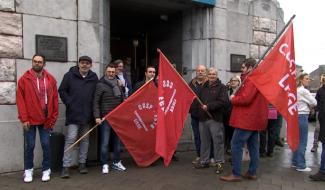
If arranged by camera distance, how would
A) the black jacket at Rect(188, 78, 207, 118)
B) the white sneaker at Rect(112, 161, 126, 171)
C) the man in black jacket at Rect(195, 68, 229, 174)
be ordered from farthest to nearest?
the black jacket at Rect(188, 78, 207, 118) < the white sneaker at Rect(112, 161, 126, 171) < the man in black jacket at Rect(195, 68, 229, 174)

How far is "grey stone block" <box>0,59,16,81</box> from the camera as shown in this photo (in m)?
6.75

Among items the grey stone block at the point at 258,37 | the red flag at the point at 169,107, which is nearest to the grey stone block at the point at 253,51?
the grey stone block at the point at 258,37

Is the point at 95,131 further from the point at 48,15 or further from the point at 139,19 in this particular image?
the point at 139,19

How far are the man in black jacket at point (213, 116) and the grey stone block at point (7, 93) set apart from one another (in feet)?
9.94

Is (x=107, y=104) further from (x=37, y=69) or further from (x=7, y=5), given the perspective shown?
(x=7, y=5)

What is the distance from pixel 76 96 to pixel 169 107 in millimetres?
1448

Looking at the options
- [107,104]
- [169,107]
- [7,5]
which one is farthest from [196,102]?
[7,5]

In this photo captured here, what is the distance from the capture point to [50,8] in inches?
284

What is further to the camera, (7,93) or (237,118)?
(7,93)

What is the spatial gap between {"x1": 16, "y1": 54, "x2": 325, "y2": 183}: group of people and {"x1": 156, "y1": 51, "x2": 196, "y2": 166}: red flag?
39 cm

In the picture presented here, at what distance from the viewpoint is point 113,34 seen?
540 inches

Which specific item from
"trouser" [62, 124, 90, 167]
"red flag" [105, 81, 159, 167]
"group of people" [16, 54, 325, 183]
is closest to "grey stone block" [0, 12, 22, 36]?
"group of people" [16, 54, 325, 183]

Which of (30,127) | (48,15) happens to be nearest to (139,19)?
(48,15)

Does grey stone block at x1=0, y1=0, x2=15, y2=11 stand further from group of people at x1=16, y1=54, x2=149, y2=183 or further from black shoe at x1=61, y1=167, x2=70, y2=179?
black shoe at x1=61, y1=167, x2=70, y2=179
